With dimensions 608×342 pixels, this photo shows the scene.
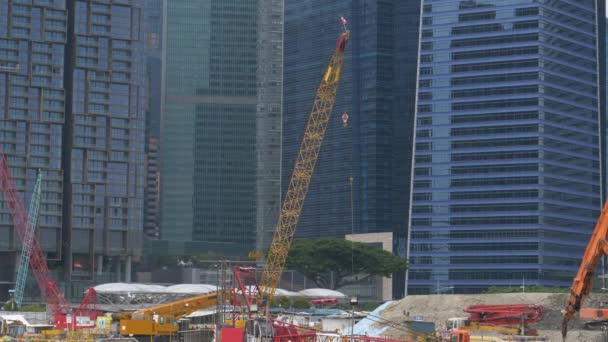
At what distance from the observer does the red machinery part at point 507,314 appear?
118m

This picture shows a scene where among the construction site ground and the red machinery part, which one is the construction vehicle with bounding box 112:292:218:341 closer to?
the construction site ground

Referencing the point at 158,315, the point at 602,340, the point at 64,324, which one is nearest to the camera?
the point at 602,340

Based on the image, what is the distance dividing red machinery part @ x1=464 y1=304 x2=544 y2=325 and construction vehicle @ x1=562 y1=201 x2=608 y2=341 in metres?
17.5

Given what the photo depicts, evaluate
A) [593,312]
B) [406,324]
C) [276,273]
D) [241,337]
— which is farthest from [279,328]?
[276,273]

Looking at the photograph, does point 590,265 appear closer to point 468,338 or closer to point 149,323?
point 468,338

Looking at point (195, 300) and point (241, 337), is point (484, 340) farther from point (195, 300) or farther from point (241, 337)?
point (195, 300)

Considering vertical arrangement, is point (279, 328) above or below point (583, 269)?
below

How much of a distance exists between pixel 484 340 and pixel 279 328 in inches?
755

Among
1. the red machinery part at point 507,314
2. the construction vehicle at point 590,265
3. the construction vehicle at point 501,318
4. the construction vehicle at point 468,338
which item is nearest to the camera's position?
the construction vehicle at point 590,265

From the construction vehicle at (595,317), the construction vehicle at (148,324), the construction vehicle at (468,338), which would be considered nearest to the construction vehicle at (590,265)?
the construction vehicle at (595,317)

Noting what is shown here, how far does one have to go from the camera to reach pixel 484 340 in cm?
10156

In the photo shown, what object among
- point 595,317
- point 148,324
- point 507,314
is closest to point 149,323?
point 148,324

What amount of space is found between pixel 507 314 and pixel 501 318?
76 cm

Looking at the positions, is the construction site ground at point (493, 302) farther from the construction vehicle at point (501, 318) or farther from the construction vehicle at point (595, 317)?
the construction vehicle at point (501, 318)
